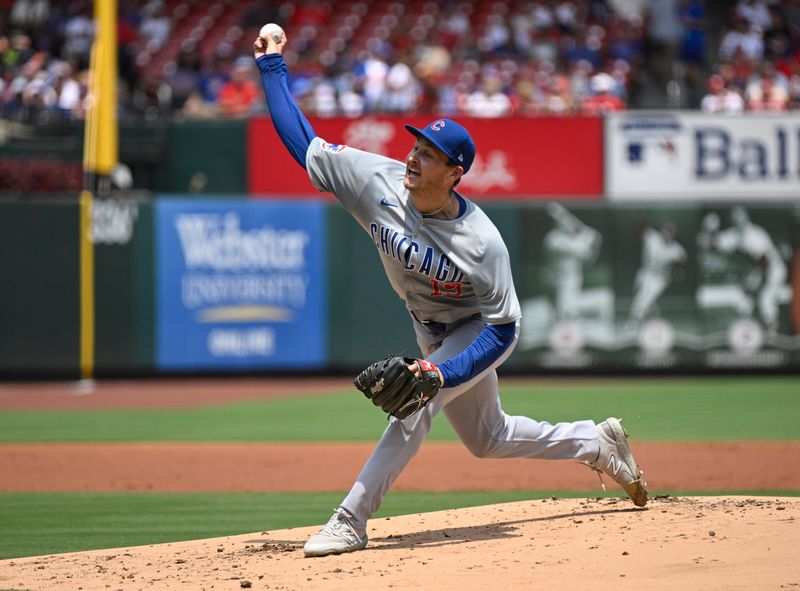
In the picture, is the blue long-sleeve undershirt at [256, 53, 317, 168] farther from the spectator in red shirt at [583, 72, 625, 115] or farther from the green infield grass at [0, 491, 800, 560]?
the spectator in red shirt at [583, 72, 625, 115]

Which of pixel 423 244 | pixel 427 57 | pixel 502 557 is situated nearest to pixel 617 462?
pixel 502 557

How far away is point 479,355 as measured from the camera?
512 centimetres

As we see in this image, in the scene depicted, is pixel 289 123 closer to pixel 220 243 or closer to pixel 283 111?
pixel 283 111

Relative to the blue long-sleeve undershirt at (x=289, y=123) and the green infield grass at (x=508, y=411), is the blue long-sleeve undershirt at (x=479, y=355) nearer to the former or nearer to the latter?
the blue long-sleeve undershirt at (x=289, y=123)

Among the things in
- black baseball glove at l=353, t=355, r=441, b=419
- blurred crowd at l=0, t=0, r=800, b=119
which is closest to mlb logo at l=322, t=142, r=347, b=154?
black baseball glove at l=353, t=355, r=441, b=419

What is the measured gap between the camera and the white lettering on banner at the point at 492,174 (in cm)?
1655

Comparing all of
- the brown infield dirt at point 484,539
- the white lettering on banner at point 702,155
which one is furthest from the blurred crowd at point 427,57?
the brown infield dirt at point 484,539

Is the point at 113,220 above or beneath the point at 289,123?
beneath

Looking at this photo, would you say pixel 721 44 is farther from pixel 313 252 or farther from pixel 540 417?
pixel 540 417

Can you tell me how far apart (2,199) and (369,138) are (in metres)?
4.89

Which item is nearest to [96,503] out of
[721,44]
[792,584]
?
[792,584]

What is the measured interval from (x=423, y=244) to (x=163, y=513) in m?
2.89

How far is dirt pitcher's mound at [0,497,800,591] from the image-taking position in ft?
15.3

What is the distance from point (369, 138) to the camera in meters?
16.3
